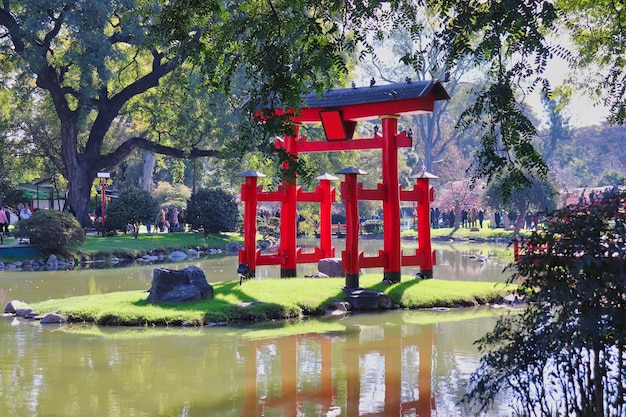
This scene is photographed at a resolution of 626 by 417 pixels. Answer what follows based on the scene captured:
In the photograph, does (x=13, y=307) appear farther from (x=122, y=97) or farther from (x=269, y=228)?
(x=269, y=228)

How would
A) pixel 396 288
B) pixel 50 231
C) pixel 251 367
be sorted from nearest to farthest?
pixel 251 367, pixel 396 288, pixel 50 231

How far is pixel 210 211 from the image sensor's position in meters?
32.4

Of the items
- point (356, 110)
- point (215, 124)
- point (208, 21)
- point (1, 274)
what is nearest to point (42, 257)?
point (1, 274)

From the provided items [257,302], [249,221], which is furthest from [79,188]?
[257,302]

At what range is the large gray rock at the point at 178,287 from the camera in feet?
39.4

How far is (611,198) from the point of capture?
16.0 feet

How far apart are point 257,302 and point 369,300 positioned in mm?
2020

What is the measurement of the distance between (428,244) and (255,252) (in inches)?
134

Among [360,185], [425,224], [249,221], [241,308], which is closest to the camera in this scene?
[241,308]

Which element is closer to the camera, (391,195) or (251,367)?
(251,367)

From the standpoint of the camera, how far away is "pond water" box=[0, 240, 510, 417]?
7.05m

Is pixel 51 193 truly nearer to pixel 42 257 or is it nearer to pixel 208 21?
pixel 42 257

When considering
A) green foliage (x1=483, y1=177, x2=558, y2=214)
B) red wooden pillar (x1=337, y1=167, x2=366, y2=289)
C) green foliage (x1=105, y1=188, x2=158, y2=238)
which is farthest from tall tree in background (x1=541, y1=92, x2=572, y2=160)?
red wooden pillar (x1=337, y1=167, x2=366, y2=289)

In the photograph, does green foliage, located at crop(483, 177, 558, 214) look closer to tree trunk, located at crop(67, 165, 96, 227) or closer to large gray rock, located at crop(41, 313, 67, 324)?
tree trunk, located at crop(67, 165, 96, 227)
